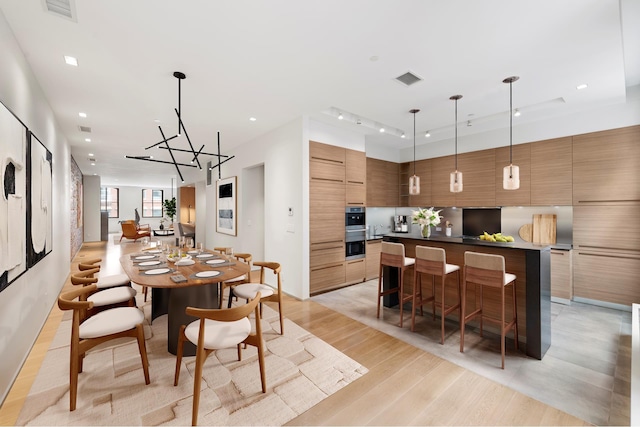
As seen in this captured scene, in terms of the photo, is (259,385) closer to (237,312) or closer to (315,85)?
(237,312)

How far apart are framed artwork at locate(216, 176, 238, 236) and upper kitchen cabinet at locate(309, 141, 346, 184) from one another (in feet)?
8.58

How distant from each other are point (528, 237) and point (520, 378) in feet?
10.8

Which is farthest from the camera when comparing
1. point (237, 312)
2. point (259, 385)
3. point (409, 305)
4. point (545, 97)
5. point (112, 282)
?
point (409, 305)

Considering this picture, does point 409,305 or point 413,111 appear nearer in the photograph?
point 409,305

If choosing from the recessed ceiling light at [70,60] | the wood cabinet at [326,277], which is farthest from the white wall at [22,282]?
the wood cabinet at [326,277]

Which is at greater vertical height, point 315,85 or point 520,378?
point 315,85

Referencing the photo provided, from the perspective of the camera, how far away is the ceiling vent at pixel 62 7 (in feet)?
6.64

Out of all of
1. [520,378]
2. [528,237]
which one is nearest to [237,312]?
[520,378]

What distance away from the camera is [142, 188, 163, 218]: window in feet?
57.3

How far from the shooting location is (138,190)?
17156mm

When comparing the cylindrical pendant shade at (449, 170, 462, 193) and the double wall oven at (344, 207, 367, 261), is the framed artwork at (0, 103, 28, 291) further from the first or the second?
the cylindrical pendant shade at (449, 170, 462, 193)

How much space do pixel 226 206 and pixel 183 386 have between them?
5035 mm

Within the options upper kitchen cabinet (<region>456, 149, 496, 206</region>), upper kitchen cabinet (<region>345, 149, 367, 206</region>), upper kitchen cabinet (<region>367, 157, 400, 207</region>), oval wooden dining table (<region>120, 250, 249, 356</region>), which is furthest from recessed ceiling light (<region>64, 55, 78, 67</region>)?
upper kitchen cabinet (<region>456, 149, 496, 206</region>)

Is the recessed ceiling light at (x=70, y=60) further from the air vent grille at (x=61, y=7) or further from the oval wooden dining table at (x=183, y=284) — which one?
the oval wooden dining table at (x=183, y=284)
